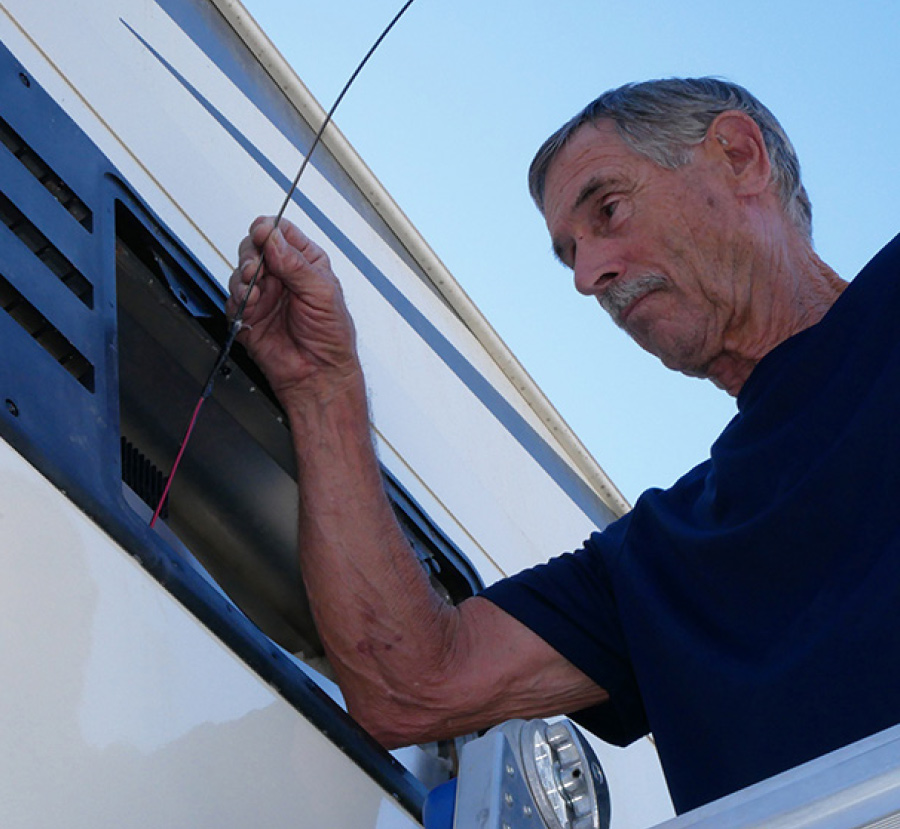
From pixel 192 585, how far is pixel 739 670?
21.3 inches

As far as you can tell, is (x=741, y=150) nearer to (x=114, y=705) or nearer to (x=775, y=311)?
(x=775, y=311)

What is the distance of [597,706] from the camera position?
1.57m

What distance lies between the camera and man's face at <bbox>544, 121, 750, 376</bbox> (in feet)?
5.83

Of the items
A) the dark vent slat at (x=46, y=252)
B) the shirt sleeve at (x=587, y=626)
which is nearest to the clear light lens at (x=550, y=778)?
the dark vent slat at (x=46, y=252)

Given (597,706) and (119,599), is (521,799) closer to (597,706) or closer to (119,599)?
A: (119,599)

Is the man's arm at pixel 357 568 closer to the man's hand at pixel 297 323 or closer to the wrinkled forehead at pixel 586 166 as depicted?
the man's hand at pixel 297 323

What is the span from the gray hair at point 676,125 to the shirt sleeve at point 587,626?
→ 66 centimetres

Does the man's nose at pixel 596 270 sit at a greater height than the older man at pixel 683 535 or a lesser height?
greater

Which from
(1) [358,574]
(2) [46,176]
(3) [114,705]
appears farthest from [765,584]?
(2) [46,176]

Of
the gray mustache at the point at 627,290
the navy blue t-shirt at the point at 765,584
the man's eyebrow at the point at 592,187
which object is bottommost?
the navy blue t-shirt at the point at 765,584

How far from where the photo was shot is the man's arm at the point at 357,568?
4.80 ft

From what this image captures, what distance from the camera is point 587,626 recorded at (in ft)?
5.05

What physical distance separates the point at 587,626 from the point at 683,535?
0.17 metres

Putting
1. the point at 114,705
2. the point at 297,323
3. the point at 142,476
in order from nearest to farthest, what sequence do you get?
the point at 114,705 → the point at 142,476 → the point at 297,323
